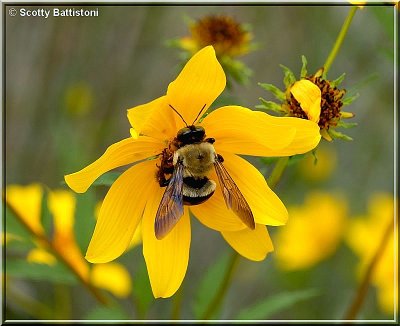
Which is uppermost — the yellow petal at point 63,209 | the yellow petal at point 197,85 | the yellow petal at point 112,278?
the yellow petal at point 197,85

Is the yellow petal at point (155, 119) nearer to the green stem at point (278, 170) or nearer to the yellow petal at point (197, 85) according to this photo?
the yellow petal at point (197, 85)

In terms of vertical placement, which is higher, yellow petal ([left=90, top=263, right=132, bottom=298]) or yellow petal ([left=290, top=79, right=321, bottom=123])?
yellow petal ([left=290, top=79, right=321, bottom=123])

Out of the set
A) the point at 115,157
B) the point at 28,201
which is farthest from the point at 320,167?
the point at 115,157

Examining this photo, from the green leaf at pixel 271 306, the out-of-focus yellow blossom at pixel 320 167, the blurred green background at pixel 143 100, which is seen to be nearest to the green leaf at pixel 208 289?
the green leaf at pixel 271 306

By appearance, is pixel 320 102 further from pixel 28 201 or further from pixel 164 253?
pixel 28 201

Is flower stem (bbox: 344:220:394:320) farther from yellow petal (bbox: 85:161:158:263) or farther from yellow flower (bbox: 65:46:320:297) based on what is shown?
yellow petal (bbox: 85:161:158:263)

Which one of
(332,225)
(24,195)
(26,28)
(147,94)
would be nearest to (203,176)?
(24,195)

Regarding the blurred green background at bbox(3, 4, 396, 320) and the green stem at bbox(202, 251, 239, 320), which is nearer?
the green stem at bbox(202, 251, 239, 320)

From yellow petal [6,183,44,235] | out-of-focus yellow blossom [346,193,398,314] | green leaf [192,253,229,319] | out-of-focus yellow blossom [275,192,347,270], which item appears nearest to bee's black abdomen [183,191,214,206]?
green leaf [192,253,229,319]
